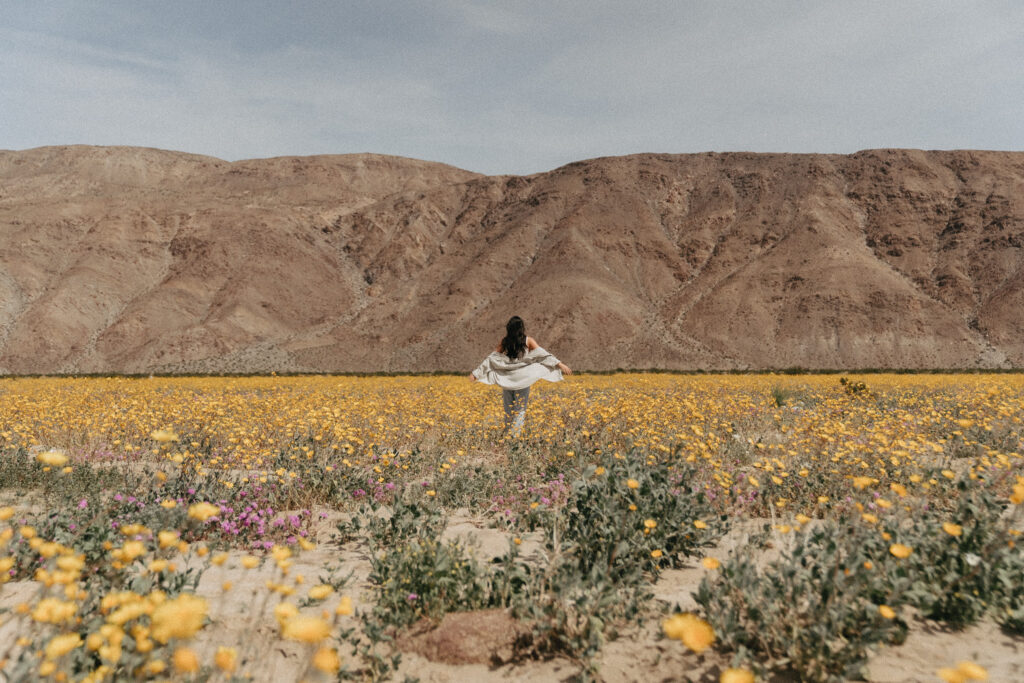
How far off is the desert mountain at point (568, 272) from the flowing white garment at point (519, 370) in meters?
43.2

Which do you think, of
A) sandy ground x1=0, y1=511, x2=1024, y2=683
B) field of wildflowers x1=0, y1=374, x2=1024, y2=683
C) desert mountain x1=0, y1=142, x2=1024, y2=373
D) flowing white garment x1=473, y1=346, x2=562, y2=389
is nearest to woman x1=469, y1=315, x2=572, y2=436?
flowing white garment x1=473, y1=346, x2=562, y2=389

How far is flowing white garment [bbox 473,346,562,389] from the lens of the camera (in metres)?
8.90

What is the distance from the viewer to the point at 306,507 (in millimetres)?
5578

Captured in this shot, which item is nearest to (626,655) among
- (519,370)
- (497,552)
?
(497,552)

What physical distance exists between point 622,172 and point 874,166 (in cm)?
3012

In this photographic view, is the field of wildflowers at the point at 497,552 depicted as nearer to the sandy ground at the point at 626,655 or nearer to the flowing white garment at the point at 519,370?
the sandy ground at the point at 626,655

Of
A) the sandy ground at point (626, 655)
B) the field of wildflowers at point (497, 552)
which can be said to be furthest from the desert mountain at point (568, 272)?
the sandy ground at point (626, 655)

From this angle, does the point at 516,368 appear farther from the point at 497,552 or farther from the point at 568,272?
the point at 568,272

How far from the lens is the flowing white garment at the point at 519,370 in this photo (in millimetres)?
8898

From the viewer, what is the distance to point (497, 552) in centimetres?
445

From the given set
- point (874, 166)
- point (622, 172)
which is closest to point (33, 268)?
point (622, 172)

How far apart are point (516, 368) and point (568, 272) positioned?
52.0 meters

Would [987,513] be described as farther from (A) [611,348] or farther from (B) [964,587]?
(A) [611,348]

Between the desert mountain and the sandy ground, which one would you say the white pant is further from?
the desert mountain
